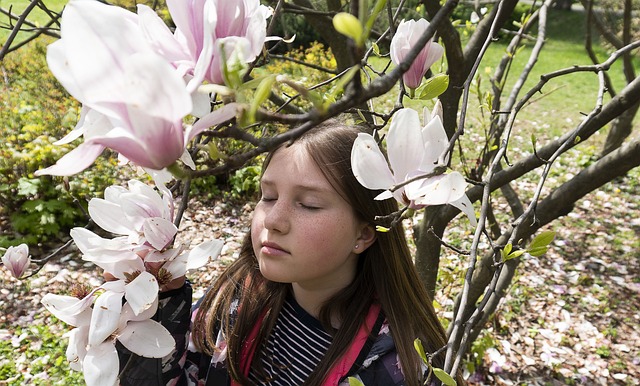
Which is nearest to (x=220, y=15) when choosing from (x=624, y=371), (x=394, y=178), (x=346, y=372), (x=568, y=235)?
(x=394, y=178)

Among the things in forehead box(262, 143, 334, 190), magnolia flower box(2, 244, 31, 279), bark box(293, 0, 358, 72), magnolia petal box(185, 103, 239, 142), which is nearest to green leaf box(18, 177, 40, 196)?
bark box(293, 0, 358, 72)

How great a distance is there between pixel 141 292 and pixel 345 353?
64 cm

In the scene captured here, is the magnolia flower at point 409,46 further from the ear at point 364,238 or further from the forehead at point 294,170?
the ear at point 364,238

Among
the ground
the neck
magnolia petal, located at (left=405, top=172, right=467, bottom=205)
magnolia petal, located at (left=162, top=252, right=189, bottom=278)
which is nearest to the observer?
magnolia petal, located at (left=405, top=172, right=467, bottom=205)

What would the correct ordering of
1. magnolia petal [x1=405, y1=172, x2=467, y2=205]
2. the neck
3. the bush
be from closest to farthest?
magnolia petal [x1=405, y1=172, x2=467, y2=205], the neck, the bush

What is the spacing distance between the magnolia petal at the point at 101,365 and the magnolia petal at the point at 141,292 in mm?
74

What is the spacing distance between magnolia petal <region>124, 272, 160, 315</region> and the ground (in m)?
1.93

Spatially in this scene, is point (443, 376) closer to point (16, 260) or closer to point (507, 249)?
point (507, 249)

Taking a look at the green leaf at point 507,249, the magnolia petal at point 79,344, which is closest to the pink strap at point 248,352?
the magnolia petal at point 79,344

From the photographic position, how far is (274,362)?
51.9 inches

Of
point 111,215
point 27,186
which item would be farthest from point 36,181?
point 111,215

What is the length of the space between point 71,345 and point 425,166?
19.4 inches

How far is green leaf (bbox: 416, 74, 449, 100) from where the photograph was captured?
679mm

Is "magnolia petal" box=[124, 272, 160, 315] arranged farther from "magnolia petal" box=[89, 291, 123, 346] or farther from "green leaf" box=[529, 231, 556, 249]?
"green leaf" box=[529, 231, 556, 249]
